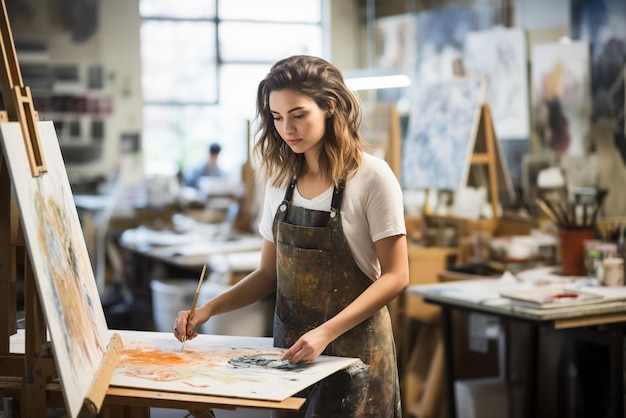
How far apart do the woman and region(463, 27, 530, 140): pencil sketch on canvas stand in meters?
4.23

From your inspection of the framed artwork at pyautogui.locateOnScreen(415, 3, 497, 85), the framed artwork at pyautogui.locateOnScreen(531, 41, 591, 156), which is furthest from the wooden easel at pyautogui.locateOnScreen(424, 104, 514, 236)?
the framed artwork at pyautogui.locateOnScreen(415, 3, 497, 85)

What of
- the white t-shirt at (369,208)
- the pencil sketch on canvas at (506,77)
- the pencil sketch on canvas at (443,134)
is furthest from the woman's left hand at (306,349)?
the pencil sketch on canvas at (506,77)

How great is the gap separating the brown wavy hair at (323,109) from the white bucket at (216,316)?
8.94ft

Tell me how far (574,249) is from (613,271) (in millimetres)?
333

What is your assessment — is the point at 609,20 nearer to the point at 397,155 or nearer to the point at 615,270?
the point at 397,155

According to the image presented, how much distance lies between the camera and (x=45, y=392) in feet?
6.52

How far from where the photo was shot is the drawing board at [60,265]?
1799 millimetres

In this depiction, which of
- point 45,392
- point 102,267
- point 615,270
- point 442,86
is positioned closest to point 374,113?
point 442,86

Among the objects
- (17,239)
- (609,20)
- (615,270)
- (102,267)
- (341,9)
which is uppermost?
(341,9)

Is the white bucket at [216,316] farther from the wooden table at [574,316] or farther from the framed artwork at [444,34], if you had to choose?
the framed artwork at [444,34]

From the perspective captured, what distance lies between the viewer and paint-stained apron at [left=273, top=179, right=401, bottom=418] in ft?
7.55

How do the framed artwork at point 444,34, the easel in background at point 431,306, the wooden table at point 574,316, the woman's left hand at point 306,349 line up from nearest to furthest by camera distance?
the woman's left hand at point 306,349 → the wooden table at point 574,316 → the easel in background at point 431,306 → the framed artwork at point 444,34

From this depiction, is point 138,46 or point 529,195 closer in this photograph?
point 529,195

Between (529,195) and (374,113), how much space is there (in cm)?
143
